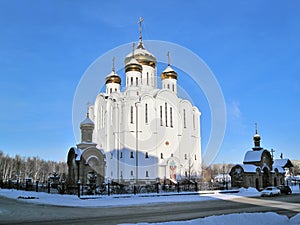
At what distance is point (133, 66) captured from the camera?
40438mm

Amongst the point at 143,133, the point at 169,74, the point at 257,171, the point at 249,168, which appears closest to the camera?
the point at 249,168

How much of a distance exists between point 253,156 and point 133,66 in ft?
59.4

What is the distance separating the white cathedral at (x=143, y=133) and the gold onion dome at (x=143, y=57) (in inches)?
87.6

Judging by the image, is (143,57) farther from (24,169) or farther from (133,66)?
(24,169)

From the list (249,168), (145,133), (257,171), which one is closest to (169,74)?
(145,133)

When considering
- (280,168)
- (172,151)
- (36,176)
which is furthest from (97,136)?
(36,176)

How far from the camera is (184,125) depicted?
38.7m

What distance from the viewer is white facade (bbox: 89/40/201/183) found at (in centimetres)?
3516

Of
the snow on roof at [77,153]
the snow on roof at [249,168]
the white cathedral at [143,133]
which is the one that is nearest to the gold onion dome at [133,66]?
the white cathedral at [143,133]

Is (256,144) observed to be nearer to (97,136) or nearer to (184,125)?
(184,125)

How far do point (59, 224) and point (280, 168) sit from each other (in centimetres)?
3484

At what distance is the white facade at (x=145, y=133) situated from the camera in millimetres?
35156

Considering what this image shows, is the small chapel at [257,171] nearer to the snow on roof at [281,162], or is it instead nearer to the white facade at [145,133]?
the snow on roof at [281,162]

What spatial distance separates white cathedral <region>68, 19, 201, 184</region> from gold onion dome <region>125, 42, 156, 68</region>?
7.30 ft
